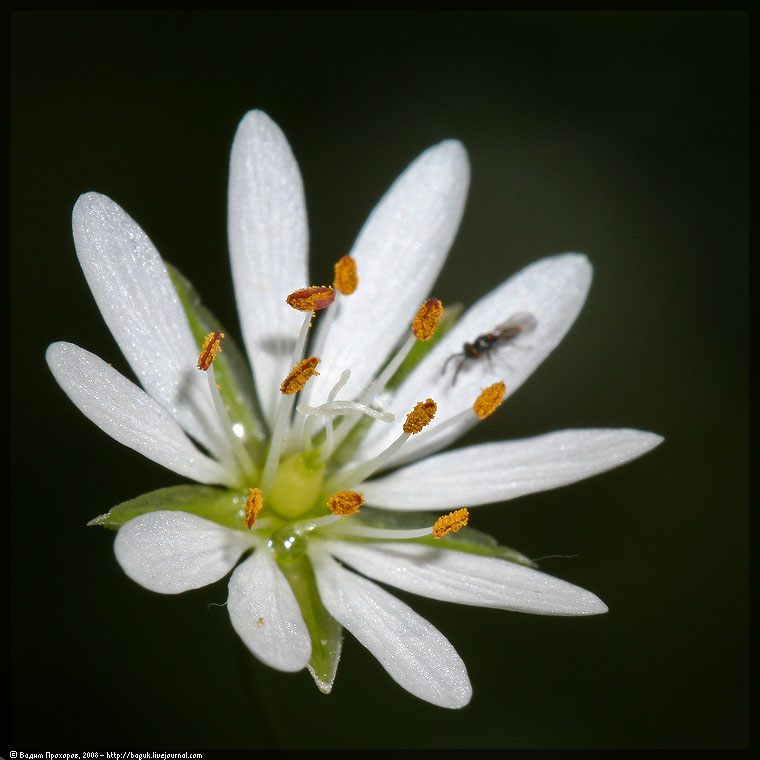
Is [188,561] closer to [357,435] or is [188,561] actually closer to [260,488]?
[260,488]

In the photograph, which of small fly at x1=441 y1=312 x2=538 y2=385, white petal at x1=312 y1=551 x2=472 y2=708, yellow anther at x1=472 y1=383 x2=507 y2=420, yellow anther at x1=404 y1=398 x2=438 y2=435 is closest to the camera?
white petal at x1=312 y1=551 x2=472 y2=708

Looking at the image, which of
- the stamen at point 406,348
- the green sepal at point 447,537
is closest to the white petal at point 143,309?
the stamen at point 406,348

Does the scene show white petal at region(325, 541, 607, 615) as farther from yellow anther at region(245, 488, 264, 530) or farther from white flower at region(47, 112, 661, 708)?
yellow anther at region(245, 488, 264, 530)

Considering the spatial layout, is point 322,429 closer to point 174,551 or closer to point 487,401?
point 487,401

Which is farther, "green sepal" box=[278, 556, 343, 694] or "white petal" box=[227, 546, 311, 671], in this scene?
"green sepal" box=[278, 556, 343, 694]

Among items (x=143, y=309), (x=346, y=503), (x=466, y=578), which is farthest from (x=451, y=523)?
(x=143, y=309)

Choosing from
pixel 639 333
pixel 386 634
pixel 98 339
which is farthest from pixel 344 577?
pixel 639 333

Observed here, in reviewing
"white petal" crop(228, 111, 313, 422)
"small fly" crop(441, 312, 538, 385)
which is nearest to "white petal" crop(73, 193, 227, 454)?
"white petal" crop(228, 111, 313, 422)
